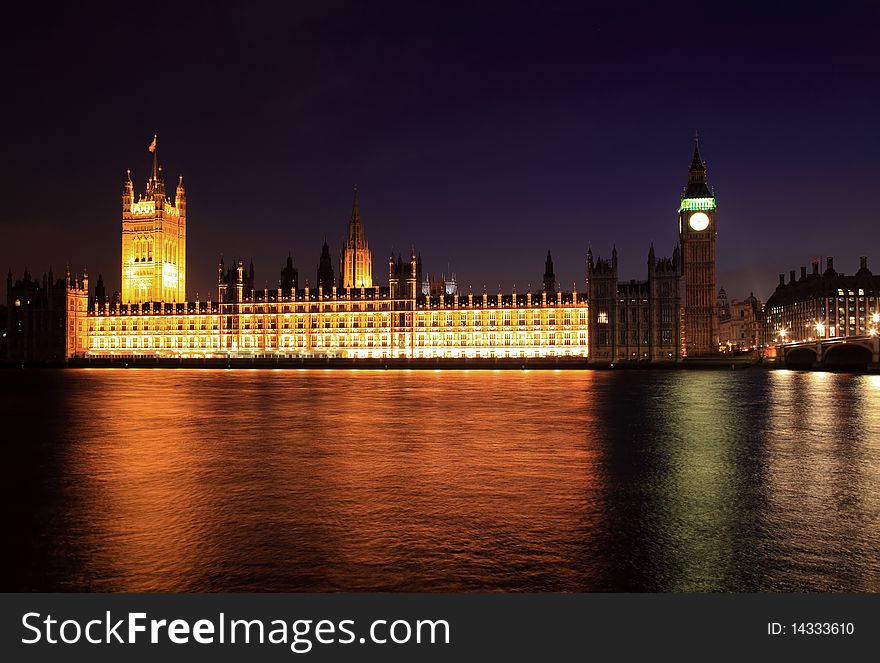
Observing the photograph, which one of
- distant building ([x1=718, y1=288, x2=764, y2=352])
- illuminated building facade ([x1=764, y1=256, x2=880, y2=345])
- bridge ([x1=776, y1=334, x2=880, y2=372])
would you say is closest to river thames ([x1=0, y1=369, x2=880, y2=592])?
bridge ([x1=776, y1=334, x2=880, y2=372])

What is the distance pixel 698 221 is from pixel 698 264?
Result: 859 centimetres

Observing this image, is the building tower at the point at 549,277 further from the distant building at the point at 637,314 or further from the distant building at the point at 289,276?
the distant building at the point at 289,276

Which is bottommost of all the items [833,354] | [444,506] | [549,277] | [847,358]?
[444,506]

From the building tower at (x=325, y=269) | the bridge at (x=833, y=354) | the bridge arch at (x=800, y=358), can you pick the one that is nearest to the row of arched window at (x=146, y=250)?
the building tower at (x=325, y=269)

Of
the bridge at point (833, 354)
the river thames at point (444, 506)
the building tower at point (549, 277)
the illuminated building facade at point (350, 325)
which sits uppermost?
the building tower at point (549, 277)

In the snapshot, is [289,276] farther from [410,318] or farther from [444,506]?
[444,506]

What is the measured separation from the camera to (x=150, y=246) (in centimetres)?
15788

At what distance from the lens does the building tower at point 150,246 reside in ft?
517

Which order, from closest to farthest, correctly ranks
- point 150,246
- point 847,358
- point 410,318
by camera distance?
point 847,358 → point 410,318 → point 150,246

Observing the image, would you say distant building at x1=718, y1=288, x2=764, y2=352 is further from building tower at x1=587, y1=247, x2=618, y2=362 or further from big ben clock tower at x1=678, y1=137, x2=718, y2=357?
building tower at x1=587, y1=247, x2=618, y2=362

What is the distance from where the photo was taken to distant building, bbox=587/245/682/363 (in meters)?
110

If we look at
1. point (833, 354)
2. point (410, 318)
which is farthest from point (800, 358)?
point (410, 318)

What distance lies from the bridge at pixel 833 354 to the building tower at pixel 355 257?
8977 centimetres

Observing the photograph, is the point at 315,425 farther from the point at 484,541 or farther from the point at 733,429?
the point at 484,541
